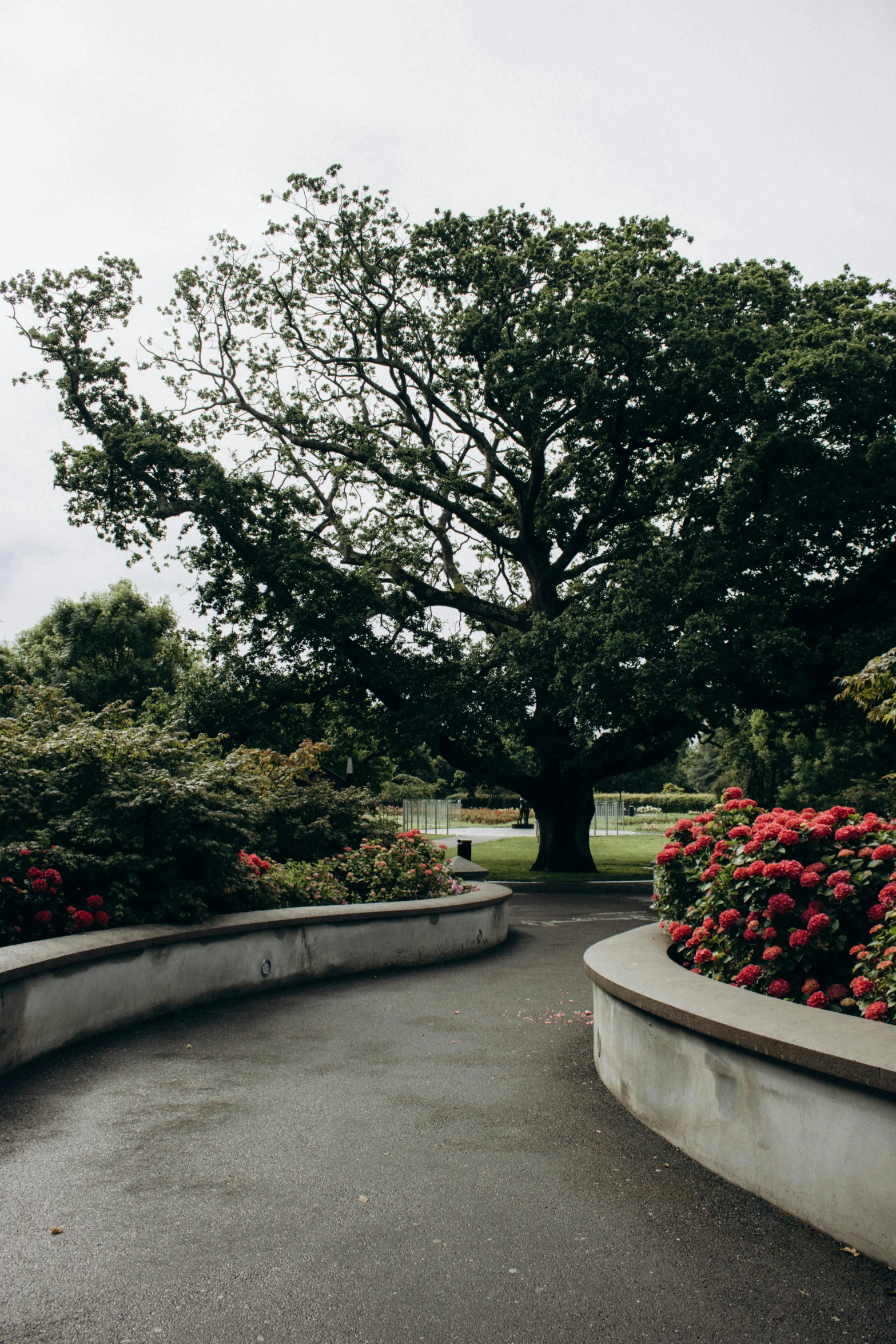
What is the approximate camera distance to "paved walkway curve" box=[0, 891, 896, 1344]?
9.82 ft

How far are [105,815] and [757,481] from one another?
15004mm

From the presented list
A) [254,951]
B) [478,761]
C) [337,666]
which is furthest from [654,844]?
[254,951]

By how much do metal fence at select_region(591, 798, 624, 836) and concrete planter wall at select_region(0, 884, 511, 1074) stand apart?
43.3 meters

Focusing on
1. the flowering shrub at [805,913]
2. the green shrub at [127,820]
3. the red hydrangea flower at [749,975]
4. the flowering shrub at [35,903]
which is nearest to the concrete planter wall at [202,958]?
the flowering shrub at [35,903]

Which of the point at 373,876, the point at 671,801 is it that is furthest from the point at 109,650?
the point at 671,801

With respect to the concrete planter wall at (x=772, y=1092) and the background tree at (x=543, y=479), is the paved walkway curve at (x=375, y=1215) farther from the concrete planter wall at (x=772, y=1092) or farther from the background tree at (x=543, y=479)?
the background tree at (x=543, y=479)

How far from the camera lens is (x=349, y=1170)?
4.18 m

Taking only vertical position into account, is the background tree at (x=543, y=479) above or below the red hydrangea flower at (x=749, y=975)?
above

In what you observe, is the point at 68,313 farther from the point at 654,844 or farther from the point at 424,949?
the point at 654,844

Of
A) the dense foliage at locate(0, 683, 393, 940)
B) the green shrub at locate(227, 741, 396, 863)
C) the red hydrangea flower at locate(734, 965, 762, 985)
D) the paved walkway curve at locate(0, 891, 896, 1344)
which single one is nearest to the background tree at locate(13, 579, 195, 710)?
the green shrub at locate(227, 741, 396, 863)

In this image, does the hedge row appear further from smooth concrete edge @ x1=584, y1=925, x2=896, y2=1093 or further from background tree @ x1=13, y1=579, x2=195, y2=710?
smooth concrete edge @ x1=584, y1=925, x2=896, y2=1093

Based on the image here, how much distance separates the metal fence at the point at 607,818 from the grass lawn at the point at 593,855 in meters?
8.46

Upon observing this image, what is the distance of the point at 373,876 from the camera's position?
35.5ft

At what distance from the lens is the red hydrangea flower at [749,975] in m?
5.04
